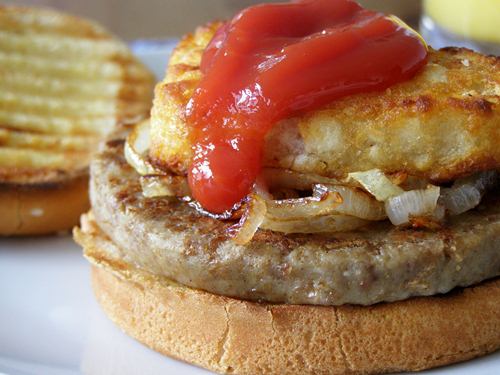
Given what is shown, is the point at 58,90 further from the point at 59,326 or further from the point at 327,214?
the point at 327,214

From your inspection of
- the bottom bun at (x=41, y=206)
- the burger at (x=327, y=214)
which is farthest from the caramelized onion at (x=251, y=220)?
the bottom bun at (x=41, y=206)

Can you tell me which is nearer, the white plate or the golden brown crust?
the golden brown crust

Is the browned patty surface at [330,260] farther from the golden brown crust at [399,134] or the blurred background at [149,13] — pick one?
the blurred background at [149,13]

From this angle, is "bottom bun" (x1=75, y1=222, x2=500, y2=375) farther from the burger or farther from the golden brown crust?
the golden brown crust

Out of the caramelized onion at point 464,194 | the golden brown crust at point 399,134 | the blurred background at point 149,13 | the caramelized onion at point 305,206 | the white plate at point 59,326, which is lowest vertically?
the blurred background at point 149,13

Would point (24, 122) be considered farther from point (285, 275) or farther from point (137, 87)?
point (285, 275)

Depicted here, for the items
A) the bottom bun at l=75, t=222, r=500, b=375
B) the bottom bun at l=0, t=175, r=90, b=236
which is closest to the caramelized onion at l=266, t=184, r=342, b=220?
the bottom bun at l=75, t=222, r=500, b=375

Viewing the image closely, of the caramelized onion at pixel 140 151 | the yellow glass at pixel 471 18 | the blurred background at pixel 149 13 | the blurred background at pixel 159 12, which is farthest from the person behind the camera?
the blurred background at pixel 149 13

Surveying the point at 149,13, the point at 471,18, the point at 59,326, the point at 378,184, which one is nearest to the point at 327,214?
the point at 378,184
